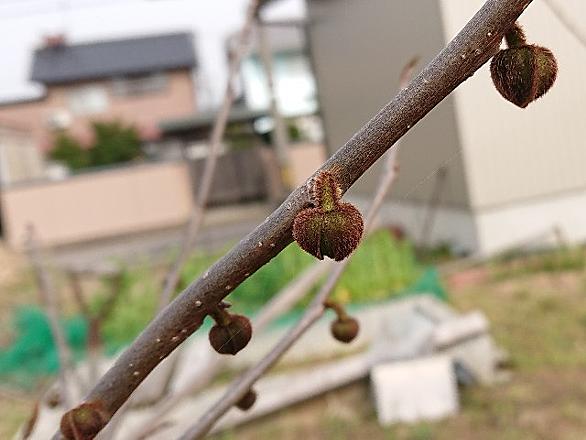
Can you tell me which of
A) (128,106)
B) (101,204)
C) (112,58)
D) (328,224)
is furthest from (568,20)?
(112,58)

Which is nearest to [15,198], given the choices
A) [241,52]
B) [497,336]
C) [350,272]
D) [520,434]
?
[350,272]

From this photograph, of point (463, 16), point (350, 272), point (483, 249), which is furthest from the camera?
point (483, 249)

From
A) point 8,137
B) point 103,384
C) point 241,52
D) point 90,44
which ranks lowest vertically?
point 103,384

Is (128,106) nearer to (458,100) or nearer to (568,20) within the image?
(458,100)

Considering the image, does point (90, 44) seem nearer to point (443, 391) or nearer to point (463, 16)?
point (443, 391)

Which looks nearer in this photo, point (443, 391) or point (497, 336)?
point (443, 391)

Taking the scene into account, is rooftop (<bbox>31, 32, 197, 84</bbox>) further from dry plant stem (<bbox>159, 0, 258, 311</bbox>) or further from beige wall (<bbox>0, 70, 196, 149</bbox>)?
dry plant stem (<bbox>159, 0, 258, 311</bbox>)

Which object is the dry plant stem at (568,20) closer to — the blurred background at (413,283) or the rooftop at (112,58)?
the blurred background at (413,283)

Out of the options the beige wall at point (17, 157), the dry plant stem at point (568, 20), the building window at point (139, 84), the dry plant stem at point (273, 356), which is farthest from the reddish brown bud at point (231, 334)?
the building window at point (139, 84)
